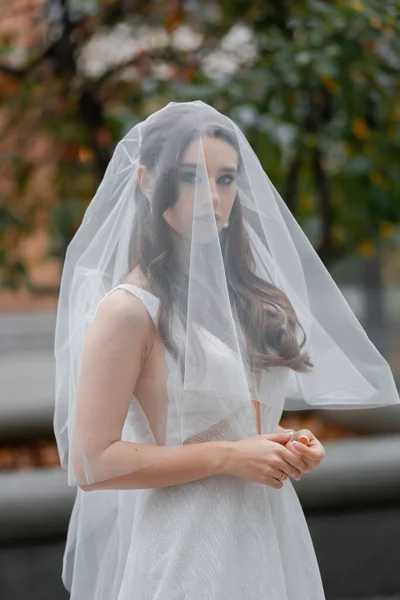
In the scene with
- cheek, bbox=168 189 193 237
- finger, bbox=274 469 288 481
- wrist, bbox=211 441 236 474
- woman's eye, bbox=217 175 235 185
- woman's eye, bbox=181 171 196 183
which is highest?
woman's eye, bbox=181 171 196 183

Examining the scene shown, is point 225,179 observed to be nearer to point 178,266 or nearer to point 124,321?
point 178,266

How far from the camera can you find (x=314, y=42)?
3.36m

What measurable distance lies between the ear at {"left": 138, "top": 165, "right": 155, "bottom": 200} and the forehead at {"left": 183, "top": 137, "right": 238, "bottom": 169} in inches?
4.1

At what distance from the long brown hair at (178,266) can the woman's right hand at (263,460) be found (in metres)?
0.16

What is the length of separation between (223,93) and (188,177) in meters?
2.06

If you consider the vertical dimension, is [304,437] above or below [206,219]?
below

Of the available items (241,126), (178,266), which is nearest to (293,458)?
(178,266)

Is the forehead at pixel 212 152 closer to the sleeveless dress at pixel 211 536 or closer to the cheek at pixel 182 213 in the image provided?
the cheek at pixel 182 213

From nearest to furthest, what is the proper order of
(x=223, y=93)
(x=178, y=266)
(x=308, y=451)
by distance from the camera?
1. (x=308, y=451)
2. (x=178, y=266)
3. (x=223, y=93)

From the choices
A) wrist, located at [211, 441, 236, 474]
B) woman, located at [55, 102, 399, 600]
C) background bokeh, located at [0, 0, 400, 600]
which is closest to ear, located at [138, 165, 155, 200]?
woman, located at [55, 102, 399, 600]

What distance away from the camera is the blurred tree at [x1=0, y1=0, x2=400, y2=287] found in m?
3.59

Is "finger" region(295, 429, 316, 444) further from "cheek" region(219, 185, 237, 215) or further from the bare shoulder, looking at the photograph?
"cheek" region(219, 185, 237, 215)

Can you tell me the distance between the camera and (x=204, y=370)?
5.48 ft

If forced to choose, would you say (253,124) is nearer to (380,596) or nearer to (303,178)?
(303,178)
